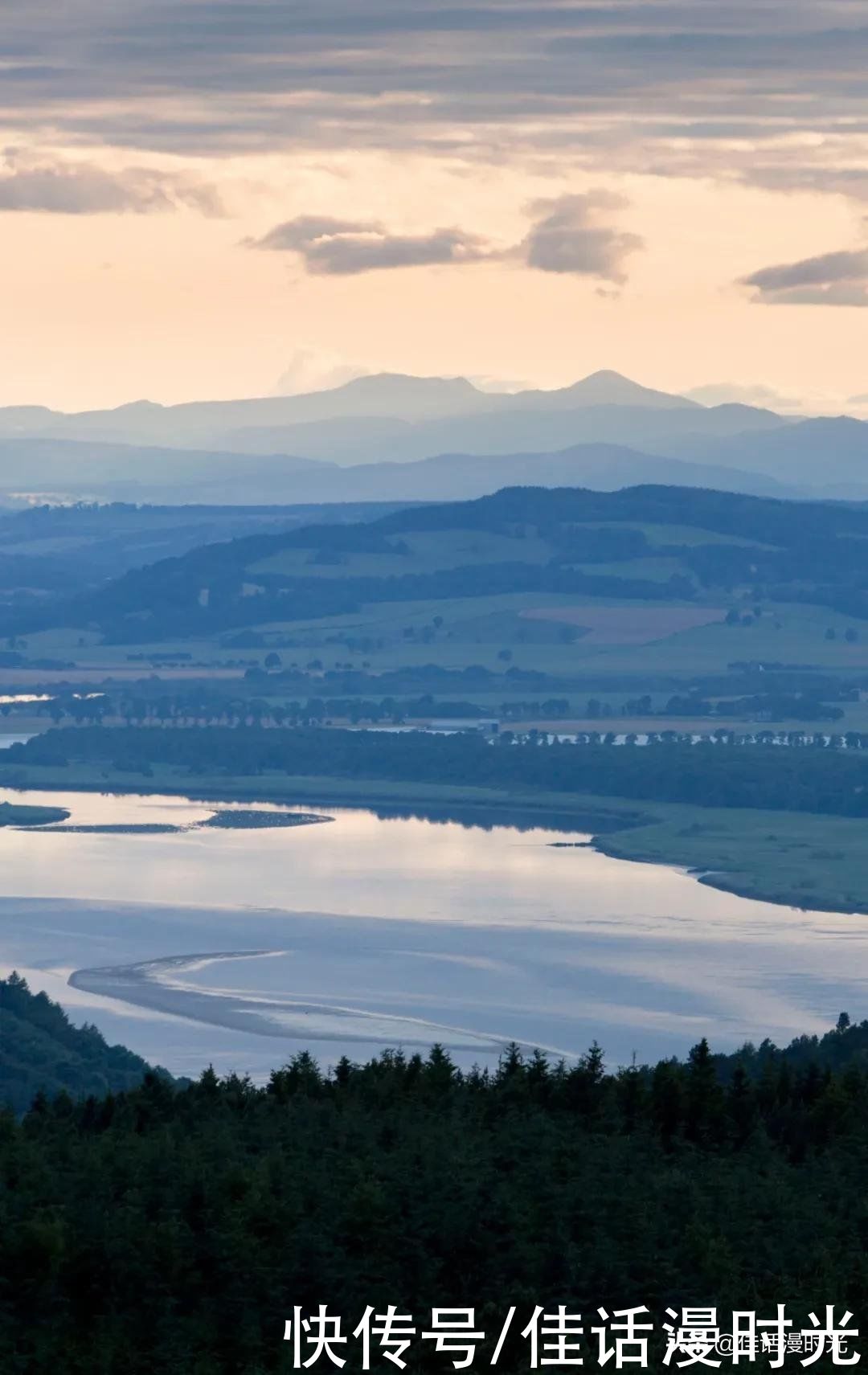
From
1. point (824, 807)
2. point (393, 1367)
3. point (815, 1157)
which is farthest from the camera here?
point (824, 807)

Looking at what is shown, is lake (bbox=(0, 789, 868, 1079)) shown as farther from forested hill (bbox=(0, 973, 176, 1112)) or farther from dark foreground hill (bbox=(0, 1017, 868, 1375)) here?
dark foreground hill (bbox=(0, 1017, 868, 1375))

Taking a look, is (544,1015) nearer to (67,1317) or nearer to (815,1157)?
(815,1157)

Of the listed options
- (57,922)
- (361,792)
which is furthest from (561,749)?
(57,922)

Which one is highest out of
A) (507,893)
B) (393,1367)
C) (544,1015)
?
(507,893)

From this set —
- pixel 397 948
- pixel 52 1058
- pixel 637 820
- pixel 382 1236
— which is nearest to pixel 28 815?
pixel 637 820

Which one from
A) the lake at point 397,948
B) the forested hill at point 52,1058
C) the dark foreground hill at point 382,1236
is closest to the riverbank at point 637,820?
the lake at point 397,948

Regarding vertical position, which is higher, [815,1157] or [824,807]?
[824,807]

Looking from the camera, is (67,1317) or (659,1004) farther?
(659,1004)
